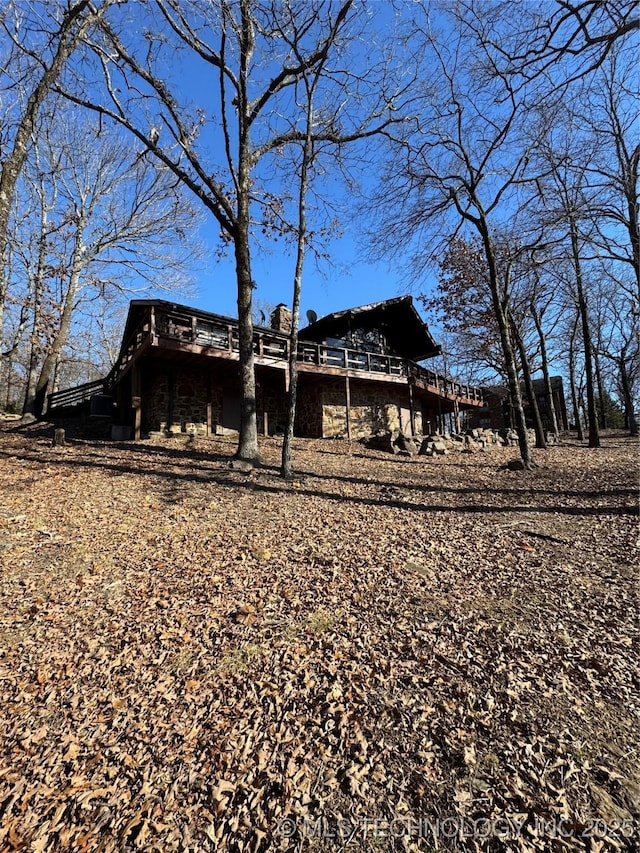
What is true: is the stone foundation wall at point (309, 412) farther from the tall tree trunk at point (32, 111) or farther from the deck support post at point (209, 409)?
the tall tree trunk at point (32, 111)

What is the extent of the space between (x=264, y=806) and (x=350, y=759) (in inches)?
21.4

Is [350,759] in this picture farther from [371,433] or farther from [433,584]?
[371,433]

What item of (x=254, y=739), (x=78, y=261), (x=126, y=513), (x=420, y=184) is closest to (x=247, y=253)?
(x=420, y=184)

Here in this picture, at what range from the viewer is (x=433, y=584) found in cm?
421

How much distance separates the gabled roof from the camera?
733 inches

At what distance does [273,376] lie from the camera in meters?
15.7

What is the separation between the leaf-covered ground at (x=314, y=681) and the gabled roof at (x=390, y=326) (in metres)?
14.3

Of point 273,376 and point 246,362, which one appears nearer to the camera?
point 246,362

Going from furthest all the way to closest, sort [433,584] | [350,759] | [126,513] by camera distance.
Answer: [126,513]
[433,584]
[350,759]

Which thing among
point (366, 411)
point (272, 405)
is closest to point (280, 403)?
point (272, 405)

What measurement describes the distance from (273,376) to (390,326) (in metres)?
9.30

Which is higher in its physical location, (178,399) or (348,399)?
(348,399)

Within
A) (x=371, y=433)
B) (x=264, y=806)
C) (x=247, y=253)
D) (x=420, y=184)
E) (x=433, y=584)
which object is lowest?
(x=264, y=806)

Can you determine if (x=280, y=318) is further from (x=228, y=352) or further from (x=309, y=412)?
(x=228, y=352)
